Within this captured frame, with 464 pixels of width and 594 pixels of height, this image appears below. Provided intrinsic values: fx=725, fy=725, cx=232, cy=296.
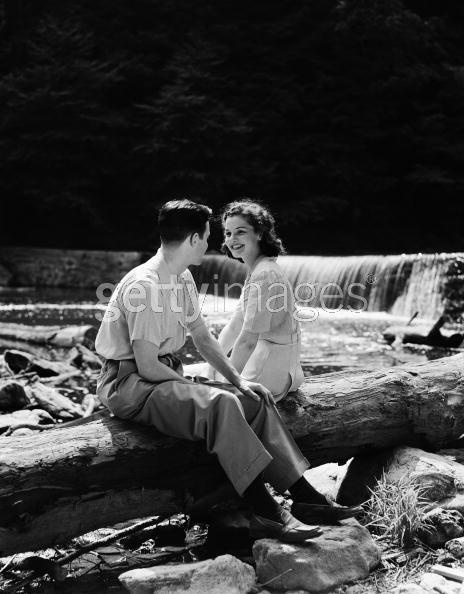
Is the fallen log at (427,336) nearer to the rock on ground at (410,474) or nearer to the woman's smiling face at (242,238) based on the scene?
the rock on ground at (410,474)

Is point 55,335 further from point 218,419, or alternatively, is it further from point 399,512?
point 399,512

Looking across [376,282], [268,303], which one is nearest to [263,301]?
[268,303]

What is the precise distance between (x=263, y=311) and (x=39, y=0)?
22.6 meters

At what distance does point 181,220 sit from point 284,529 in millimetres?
1328

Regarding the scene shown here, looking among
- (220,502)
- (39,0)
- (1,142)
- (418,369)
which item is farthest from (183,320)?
(39,0)

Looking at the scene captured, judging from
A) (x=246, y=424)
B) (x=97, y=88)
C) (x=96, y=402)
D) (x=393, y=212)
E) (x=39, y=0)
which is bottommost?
(x=96, y=402)

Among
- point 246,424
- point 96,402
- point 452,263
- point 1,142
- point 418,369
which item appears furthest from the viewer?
point 1,142

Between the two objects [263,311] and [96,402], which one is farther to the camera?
[96,402]

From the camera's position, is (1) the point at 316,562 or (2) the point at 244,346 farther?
(2) the point at 244,346

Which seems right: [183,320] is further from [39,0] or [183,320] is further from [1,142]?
[39,0]

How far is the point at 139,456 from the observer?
298 cm

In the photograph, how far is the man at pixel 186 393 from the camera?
2.87 metres

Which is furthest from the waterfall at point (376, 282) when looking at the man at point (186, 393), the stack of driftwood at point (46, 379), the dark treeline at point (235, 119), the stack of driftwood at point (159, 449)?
the man at point (186, 393)

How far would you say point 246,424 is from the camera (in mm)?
2873
